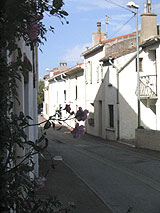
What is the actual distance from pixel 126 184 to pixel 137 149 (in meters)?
8.82

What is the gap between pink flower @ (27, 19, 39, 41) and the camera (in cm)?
224

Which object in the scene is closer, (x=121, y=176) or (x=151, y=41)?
(x=121, y=176)

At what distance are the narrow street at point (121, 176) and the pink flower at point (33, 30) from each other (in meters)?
3.43

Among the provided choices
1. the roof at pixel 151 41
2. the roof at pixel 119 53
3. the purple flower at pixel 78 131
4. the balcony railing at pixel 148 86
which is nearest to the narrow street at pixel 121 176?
the purple flower at pixel 78 131

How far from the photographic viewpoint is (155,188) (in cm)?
925

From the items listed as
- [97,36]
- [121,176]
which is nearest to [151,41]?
[121,176]

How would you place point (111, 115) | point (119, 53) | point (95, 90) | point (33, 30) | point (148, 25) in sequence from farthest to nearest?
point (95, 90)
point (111, 115)
point (119, 53)
point (148, 25)
point (33, 30)

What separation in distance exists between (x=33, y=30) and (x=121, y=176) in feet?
30.5

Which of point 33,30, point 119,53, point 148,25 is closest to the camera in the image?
point 33,30

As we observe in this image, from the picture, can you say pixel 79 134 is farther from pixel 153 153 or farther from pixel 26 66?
pixel 153 153

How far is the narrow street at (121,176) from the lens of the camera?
7762mm

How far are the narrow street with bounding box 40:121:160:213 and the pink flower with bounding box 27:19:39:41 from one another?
11.3ft

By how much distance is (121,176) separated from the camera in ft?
36.1

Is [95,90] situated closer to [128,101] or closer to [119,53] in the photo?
[119,53]
